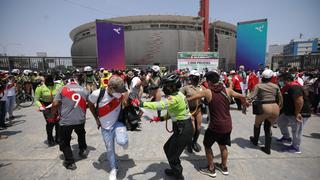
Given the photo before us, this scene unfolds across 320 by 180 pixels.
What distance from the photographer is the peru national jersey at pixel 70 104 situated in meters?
3.51

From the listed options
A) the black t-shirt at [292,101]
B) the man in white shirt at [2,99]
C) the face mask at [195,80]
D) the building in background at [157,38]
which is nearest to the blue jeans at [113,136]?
the face mask at [195,80]

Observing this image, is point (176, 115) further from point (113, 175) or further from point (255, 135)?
point (255, 135)

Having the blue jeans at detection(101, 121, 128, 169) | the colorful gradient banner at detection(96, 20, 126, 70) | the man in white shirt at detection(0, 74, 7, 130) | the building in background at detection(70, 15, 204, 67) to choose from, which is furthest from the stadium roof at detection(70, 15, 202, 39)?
the blue jeans at detection(101, 121, 128, 169)

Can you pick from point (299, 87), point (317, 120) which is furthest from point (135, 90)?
point (317, 120)

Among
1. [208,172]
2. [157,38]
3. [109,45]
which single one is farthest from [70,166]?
[157,38]

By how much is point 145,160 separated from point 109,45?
14.4 m

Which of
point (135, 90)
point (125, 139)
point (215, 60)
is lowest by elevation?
point (125, 139)

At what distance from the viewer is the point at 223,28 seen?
Result: 49.9 m

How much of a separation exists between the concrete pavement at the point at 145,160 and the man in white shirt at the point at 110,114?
0.75 metres

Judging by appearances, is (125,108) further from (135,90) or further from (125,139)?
(135,90)

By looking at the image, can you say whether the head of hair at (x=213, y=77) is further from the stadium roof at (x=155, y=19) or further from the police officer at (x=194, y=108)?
the stadium roof at (x=155, y=19)

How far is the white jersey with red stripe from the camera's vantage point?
3.06m

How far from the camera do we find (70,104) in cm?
352

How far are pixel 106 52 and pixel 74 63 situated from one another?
4.11 m
